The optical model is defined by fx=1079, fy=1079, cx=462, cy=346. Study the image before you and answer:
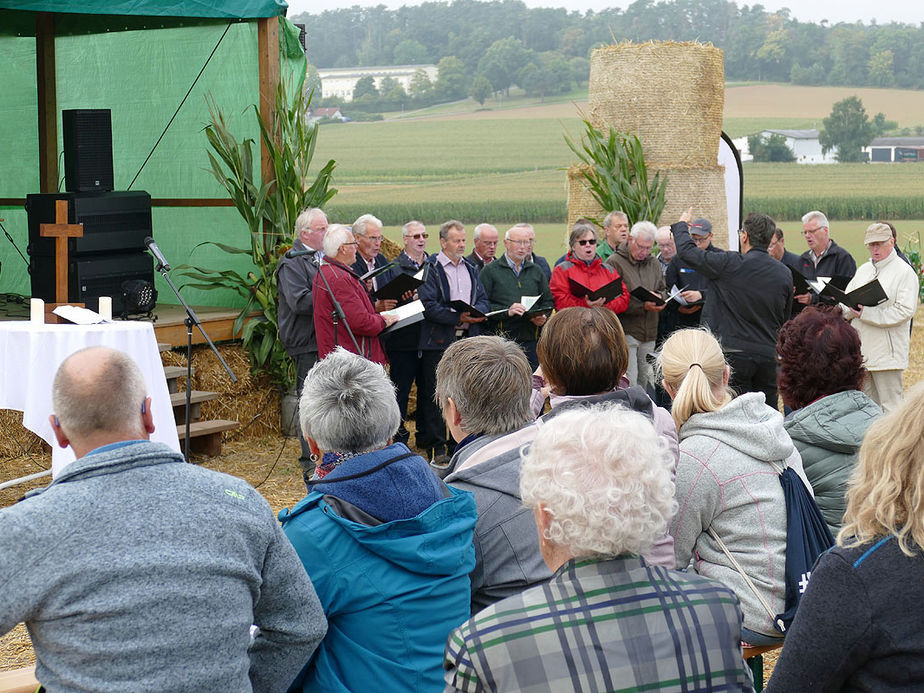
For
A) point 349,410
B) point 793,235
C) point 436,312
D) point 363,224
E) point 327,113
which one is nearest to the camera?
point 349,410

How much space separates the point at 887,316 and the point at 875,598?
5.68m

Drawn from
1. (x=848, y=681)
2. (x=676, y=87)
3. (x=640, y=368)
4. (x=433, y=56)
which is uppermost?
(x=433, y=56)

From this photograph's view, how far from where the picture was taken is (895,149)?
36312mm

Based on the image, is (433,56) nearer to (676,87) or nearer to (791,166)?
(791,166)

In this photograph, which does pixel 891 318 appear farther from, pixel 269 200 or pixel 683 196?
pixel 683 196

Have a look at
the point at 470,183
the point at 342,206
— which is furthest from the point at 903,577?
the point at 470,183

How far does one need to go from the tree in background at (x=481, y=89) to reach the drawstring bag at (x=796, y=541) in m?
43.1

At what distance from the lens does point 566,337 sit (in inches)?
128

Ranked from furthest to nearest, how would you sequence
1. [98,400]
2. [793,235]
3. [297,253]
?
[793,235] < [297,253] < [98,400]

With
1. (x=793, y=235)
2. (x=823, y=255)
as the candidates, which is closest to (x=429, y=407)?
(x=823, y=255)

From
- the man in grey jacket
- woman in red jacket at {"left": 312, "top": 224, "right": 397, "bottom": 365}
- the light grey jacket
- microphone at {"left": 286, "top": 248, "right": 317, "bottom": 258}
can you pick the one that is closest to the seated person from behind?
the man in grey jacket

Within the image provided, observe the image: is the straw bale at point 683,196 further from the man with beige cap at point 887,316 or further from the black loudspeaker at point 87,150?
the black loudspeaker at point 87,150

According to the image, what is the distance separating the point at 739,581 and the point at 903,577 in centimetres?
115

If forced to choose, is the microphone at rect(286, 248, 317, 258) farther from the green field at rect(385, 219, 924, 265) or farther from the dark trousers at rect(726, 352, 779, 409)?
the green field at rect(385, 219, 924, 265)
